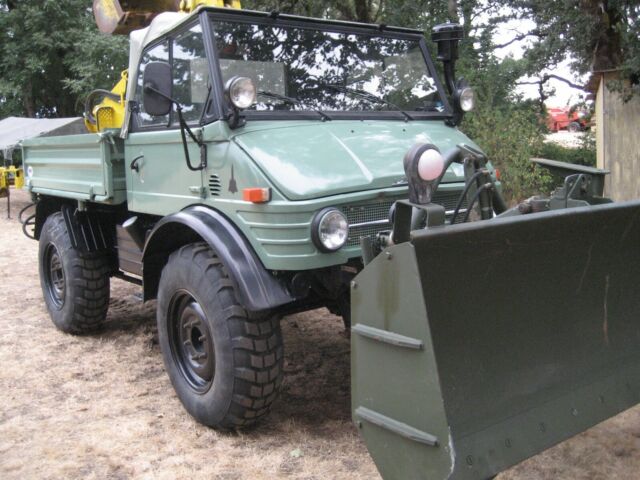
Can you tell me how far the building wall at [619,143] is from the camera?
7.94m

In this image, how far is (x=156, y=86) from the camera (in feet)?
12.1

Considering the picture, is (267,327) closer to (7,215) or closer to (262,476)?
(262,476)

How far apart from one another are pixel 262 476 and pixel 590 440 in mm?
1690

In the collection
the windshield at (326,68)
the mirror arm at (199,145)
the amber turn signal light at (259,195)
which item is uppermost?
the windshield at (326,68)

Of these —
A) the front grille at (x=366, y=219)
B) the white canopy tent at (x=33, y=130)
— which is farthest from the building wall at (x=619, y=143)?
the white canopy tent at (x=33, y=130)

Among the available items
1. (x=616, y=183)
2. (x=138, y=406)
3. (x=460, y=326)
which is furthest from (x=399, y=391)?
(x=616, y=183)

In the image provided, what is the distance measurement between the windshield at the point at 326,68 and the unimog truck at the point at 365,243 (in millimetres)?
13

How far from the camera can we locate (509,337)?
8.59 feet

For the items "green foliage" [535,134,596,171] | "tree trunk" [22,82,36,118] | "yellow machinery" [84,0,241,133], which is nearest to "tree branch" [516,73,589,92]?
"green foliage" [535,134,596,171]

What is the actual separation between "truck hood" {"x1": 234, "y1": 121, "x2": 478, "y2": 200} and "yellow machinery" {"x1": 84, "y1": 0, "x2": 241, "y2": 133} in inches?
83.4

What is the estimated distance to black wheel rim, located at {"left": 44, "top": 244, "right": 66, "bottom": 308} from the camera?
5803 mm

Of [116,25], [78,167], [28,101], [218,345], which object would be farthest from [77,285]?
[28,101]

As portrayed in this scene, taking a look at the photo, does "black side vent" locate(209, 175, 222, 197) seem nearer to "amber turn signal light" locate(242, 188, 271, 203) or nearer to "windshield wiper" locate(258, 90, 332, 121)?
"amber turn signal light" locate(242, 188, 271, 203)

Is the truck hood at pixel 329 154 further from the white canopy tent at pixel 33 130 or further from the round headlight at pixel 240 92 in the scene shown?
the white canopy tent at pixel 33 130
